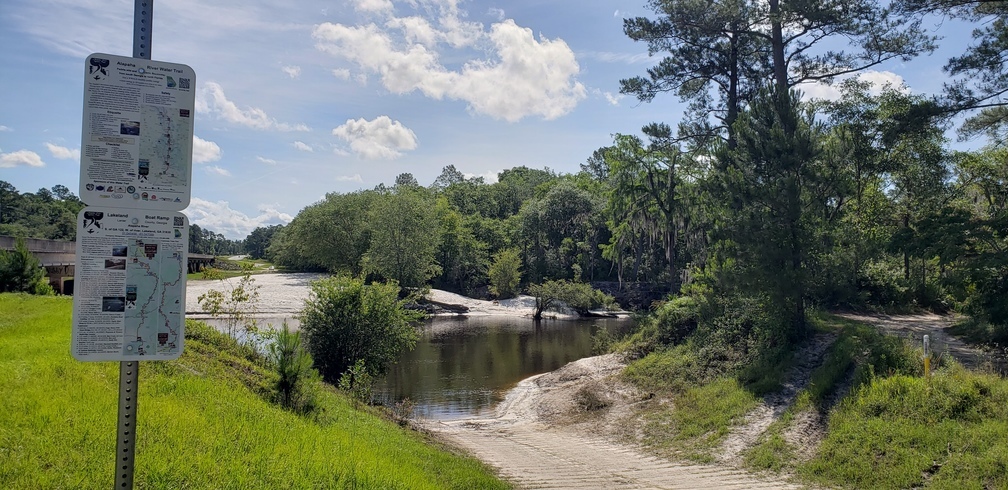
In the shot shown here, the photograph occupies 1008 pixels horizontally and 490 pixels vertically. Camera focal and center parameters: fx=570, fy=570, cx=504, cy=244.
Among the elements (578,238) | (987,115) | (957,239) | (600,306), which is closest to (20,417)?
(957,239)

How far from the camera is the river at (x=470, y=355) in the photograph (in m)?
21.0

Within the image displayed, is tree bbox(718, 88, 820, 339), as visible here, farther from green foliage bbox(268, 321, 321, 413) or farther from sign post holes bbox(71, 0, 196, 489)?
sign post holes bbox(71, 0, 196, 489)

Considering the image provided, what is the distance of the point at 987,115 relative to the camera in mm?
15625

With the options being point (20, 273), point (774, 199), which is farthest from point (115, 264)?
point (20, 273)

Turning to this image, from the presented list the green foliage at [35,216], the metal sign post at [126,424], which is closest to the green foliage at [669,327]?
the metal sign post at [126,424]

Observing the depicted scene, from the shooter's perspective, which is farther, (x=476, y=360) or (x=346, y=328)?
(x=476, y=360)

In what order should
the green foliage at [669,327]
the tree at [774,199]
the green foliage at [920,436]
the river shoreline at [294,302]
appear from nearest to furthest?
the green foliage at [920,436], the tree at [774,199], the green foliage at [669,327], the river shoreline at [294,302]

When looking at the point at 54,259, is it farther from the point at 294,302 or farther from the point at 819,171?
the point at 819,171

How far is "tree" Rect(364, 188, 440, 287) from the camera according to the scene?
5619 centimetres

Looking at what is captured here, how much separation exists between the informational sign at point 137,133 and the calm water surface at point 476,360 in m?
16.1

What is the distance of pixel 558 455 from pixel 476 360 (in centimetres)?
1615

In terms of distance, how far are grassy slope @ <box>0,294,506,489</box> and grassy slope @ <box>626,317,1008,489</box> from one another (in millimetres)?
6323

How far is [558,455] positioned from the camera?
498 inches

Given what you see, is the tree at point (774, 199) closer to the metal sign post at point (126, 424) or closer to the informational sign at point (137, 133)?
the informational sign at point (137, 133)
